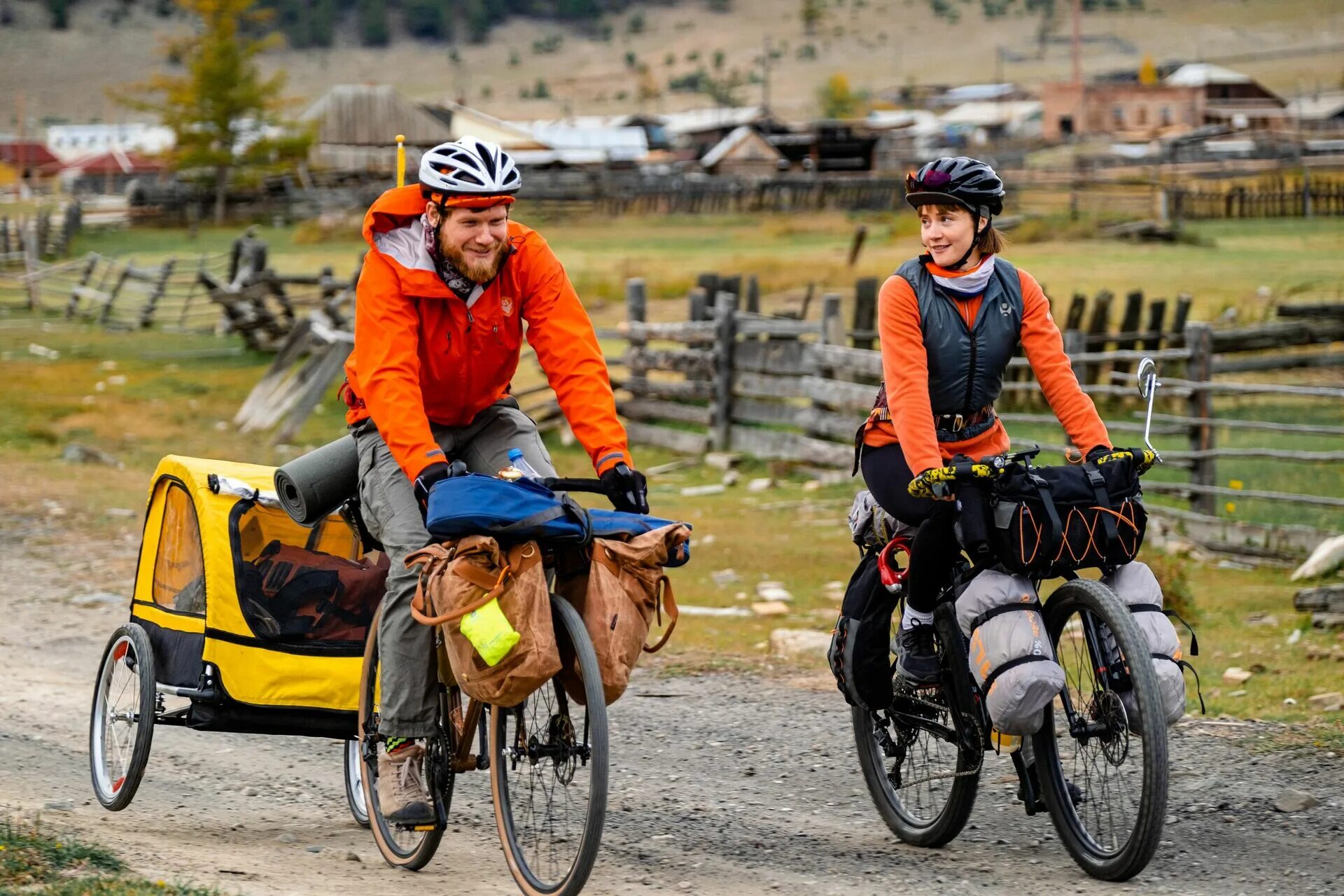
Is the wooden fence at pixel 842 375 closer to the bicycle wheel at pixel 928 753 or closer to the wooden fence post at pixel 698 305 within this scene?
the wooden fence post at pixel 698 305

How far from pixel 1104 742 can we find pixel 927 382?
1133mm

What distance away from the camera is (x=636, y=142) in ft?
306

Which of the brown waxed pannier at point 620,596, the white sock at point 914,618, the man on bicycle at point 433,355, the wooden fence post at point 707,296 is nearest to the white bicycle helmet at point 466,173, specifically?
the man on bicycle at point 433,355

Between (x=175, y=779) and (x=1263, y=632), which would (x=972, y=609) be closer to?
(x=175, y=779)

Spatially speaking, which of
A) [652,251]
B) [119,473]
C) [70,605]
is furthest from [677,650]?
[652,251]

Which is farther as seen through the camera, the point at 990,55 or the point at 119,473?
the point at 990,55

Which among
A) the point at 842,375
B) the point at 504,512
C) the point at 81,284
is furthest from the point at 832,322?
the point at 81,284

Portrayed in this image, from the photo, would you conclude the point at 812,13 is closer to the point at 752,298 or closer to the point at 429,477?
the point at 752,298

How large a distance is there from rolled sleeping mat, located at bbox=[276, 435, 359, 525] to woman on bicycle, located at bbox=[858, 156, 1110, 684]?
160cm

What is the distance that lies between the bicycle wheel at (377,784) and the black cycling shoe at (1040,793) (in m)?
1.67

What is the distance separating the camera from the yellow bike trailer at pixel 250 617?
5438mm

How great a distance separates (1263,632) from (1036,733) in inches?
196

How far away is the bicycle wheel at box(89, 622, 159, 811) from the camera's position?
5621 millimetres

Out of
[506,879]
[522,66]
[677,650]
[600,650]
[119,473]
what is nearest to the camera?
[600,650]
